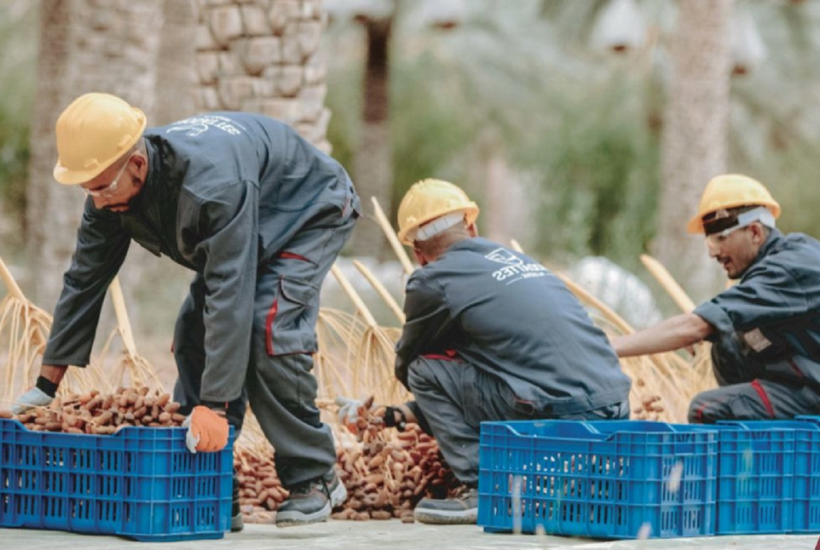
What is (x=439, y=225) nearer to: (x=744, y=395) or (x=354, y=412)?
(x=354, y=412)

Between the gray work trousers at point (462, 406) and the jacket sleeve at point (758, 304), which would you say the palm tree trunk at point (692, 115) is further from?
the gray work trousers at point (462, 406)

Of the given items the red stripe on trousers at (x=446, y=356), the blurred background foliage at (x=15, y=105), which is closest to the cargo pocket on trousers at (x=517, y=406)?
the red stripe on trousers at (x=446, y=356)

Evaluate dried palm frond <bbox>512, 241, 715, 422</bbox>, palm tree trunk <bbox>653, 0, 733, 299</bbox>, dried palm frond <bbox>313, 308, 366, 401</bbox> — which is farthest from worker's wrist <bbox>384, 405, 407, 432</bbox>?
palm tree trunk <bbox>653, 0, 733, 299</bbox>

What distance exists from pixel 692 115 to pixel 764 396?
357 inches

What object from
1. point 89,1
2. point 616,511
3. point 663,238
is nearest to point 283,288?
point 616,511

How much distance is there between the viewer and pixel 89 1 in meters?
11.9

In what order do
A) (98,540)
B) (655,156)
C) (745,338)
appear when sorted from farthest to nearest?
(655,156)
(745,338)
(98,540)

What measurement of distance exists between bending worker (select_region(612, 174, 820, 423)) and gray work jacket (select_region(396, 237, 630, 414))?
0.44 m

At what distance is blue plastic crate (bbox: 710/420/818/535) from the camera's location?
548 centimetres

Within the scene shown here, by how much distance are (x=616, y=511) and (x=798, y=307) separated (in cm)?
144

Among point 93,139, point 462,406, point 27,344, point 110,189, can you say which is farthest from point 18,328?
point 462,406

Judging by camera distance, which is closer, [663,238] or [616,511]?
[616,511]

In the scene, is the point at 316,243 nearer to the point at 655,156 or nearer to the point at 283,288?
the point at 283,288

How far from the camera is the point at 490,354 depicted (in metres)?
5.98
